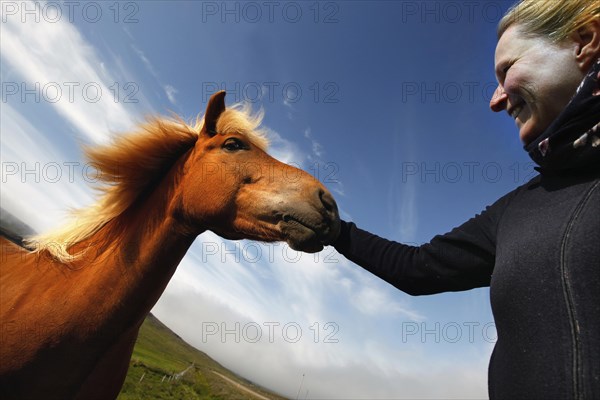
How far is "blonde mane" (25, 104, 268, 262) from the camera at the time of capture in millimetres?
3633

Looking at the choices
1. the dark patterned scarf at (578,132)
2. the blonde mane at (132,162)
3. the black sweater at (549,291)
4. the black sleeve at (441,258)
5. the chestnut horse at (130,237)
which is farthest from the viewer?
the blonde mane at (132,162)

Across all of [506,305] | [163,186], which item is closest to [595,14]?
[506,305]

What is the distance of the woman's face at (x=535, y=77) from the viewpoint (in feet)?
5.16

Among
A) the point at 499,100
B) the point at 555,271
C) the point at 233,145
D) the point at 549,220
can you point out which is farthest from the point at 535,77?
the point at 233,145

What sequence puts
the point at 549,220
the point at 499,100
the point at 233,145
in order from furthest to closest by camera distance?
the point at 233,145 < the point at 499,100 < the point at 549,220

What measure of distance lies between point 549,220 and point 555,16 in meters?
0.96

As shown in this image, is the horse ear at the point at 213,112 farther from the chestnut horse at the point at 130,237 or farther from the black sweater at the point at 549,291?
the black sweater at the point at 549,291

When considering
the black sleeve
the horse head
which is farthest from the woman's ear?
the horse head

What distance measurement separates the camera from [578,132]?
146cm

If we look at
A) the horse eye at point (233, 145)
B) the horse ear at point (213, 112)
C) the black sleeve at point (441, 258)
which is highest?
the horse ear at point (213, 112)

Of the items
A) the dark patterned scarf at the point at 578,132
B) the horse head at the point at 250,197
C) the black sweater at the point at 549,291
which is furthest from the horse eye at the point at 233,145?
the dark patterned scarf at the point at 578,132

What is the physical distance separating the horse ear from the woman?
8.85ft

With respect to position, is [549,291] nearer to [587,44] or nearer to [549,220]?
[549,220]

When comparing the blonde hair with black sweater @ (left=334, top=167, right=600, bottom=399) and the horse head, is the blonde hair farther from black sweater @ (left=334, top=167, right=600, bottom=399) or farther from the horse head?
the horse head
